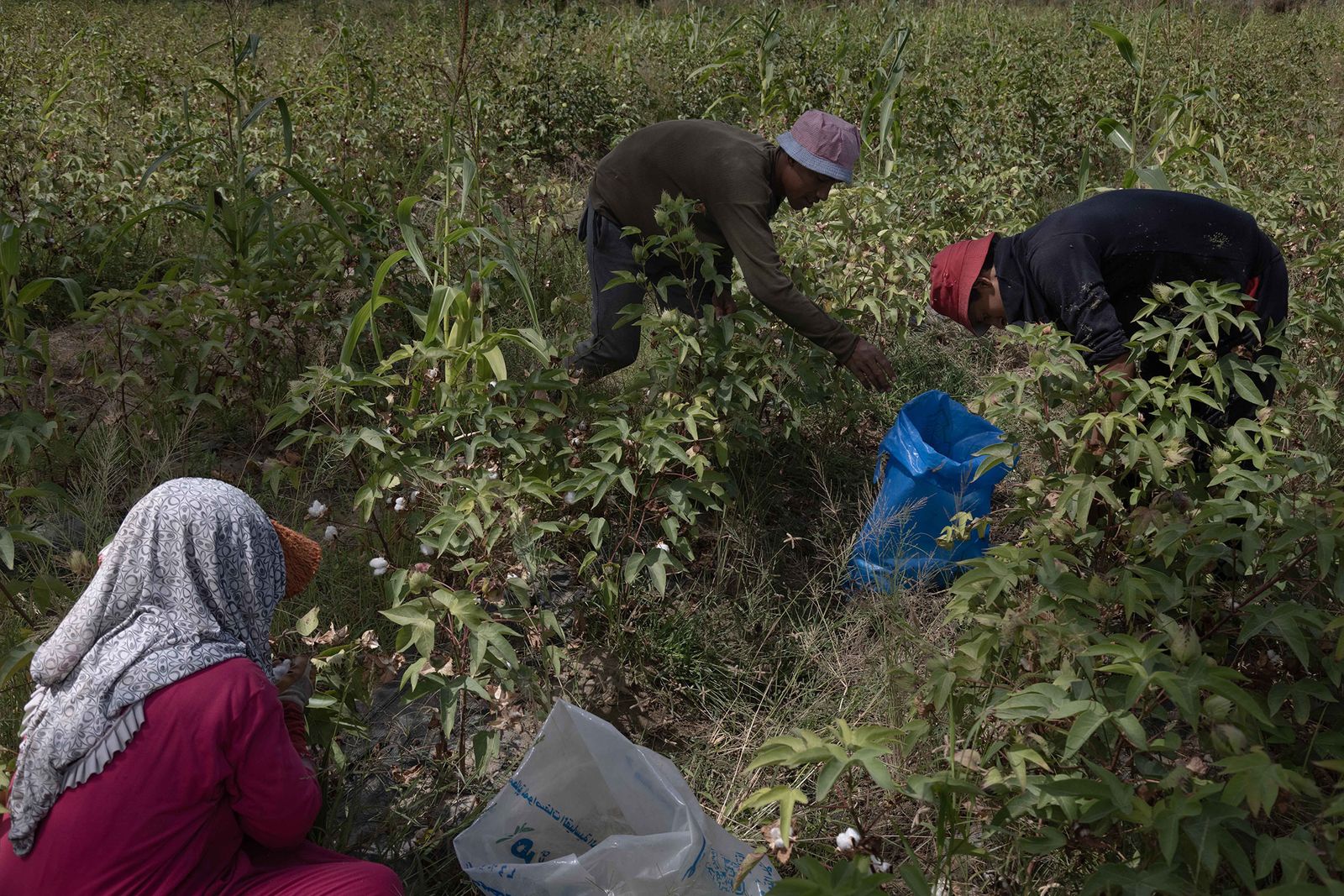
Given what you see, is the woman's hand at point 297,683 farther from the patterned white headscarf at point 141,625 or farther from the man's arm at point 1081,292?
the man's arm at point 1081,292

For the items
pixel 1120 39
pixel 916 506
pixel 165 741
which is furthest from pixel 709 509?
pixel 1120 39

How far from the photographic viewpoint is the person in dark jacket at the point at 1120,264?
105 inches

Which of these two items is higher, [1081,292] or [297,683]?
[1081,292]

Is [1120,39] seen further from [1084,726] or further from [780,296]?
[1084,726]

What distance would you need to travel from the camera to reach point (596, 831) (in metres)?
2.15

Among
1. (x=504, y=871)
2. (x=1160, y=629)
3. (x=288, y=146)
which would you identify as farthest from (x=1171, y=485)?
(x=288, y=146)

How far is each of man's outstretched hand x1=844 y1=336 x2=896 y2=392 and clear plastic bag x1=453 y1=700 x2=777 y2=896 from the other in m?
1.40

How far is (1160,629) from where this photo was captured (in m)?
1.88

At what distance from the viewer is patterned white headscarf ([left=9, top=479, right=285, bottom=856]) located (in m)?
1.70

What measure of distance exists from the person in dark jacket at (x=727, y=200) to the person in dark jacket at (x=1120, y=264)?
43 cm

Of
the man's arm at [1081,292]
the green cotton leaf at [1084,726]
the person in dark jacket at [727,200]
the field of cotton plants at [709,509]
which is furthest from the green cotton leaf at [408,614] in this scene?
the man's arm at [1081,292]

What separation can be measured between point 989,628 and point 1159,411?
62cm

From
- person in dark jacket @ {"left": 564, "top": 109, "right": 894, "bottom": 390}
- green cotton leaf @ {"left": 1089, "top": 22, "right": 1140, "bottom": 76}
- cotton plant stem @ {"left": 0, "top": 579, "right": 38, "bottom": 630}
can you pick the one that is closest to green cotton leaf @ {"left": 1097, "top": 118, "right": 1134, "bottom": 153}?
green cotton leaf @ {"left": 1089, "top": 22, "right": 1140, "bottom": 76}

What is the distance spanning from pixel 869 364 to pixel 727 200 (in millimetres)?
632
